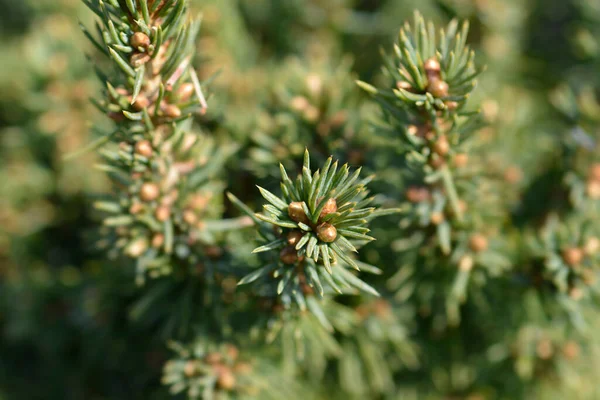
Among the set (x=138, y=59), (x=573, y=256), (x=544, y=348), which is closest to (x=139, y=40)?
(x=138, y=59)

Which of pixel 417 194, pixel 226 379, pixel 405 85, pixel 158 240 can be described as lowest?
pixel 226 379

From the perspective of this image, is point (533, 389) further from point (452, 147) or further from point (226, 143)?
point (226, 143)

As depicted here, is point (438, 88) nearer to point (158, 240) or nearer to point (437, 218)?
point (437, 218)

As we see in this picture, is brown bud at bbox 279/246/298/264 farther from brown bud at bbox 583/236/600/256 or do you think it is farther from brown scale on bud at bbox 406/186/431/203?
brown bud at bbox 583/236/600/256

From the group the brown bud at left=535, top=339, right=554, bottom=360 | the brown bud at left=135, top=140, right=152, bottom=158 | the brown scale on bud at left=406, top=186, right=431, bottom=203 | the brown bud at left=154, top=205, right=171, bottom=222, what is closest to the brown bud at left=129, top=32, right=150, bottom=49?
A: the brown bud at left=135, top=140, right=152, bottom=158

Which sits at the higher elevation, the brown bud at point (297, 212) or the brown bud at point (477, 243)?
the brown bud at point (477, 243)

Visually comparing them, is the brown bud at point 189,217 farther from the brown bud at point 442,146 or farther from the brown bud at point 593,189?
the brown bud at point 593,189

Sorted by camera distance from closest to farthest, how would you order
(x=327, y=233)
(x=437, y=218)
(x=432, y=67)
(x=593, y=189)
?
(x=327, y=233) < (x=432, y=67) < (x=437, y=218) < (x=593, y=189)

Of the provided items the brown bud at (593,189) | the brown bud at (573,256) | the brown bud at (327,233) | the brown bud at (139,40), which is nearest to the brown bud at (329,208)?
the brown bud at (327,233)
